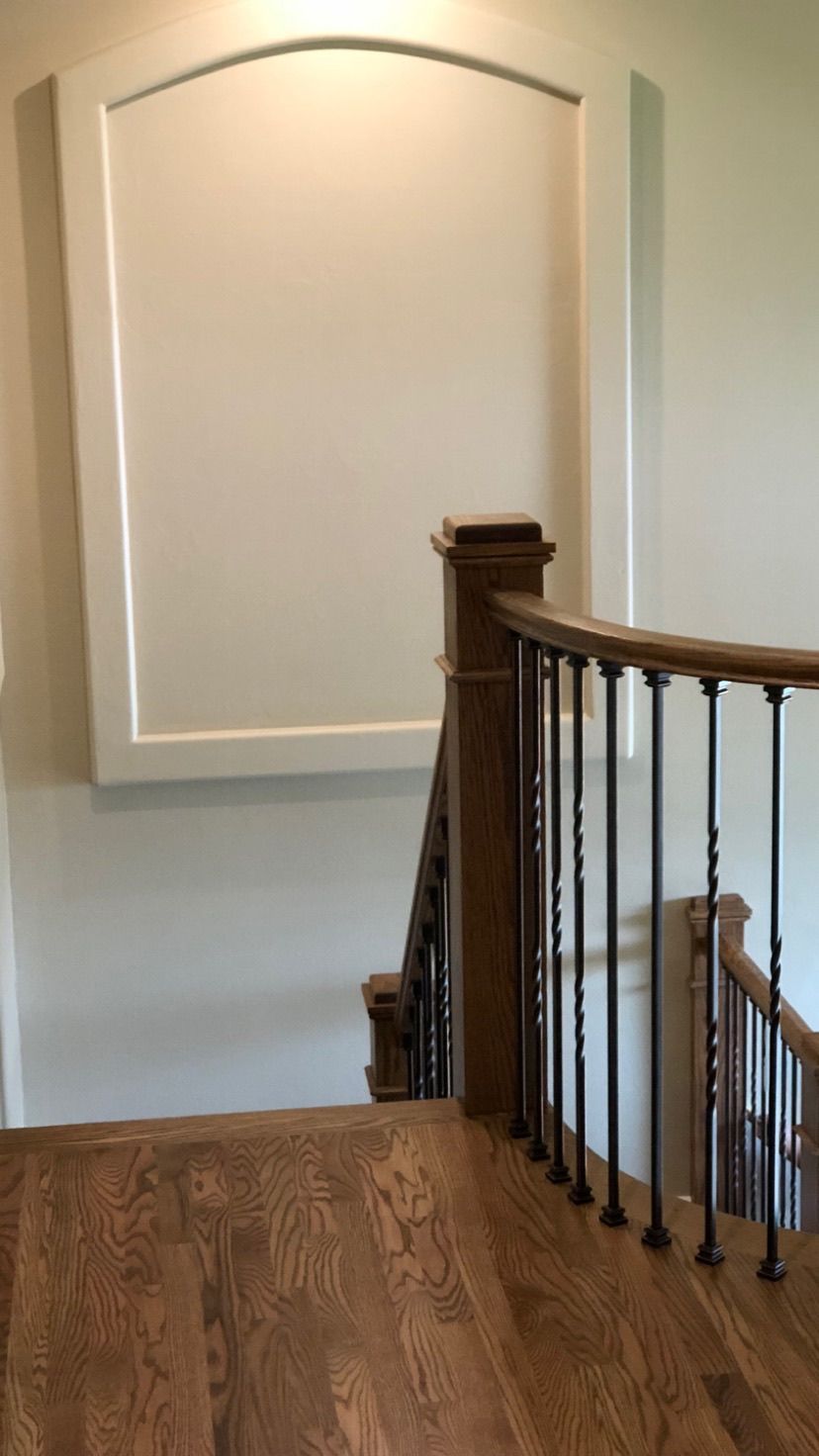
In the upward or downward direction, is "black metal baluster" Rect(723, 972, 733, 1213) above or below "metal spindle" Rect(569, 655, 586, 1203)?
below

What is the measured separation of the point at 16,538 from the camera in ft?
13.6

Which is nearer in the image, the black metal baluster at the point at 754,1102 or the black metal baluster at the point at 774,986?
the black metal baluster at the point at 774,986

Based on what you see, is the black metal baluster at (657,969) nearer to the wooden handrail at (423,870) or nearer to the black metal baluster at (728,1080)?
the wooden handrail at (423,870)

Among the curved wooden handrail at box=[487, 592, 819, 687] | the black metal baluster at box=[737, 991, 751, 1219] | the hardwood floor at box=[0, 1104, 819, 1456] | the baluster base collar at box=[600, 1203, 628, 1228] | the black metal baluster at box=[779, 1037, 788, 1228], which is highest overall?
the curved wooden handrail at box=[487, 592, 819, 687]

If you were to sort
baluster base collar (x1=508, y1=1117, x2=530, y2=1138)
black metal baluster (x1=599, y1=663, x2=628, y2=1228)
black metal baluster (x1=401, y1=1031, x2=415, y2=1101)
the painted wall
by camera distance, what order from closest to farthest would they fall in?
black metal baluster (x1=599, y1=663, x2=628, y2=1228) → baluster base collar (x1=508, y1=1117, x2=530, y2=1138) → black metal baluster (x1=401, y1=1031, x2=415, y2=1101) → the painted wall

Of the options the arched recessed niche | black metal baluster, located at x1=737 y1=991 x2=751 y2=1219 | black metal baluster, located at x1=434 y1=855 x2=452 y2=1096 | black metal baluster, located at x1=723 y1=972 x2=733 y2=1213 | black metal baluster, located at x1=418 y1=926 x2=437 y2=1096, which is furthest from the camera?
black metal baluster, located at x1=723 y1=972 x2=733 y2=1213

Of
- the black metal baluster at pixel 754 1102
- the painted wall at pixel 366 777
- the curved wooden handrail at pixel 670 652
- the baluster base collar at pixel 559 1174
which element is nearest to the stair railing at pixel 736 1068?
the black metal baluster at pixel 754 1102

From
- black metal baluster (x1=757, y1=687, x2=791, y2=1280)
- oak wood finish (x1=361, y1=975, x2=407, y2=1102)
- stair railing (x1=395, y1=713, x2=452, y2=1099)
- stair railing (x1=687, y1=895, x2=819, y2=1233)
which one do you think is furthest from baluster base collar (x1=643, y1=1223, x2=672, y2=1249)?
stair railing (x1=687, y1=895, x2=819, y2=1233)

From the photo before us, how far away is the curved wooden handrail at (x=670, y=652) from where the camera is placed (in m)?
1.72

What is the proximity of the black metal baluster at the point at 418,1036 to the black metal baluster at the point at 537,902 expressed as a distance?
816mm

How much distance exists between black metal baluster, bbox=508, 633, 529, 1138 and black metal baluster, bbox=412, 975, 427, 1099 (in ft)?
2.58

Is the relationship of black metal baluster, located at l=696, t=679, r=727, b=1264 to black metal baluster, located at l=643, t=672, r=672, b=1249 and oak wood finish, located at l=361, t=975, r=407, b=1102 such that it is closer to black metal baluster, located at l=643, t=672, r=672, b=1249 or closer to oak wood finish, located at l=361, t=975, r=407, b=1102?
black metal baluster, located at l=643, t=672, r=672, b=1249

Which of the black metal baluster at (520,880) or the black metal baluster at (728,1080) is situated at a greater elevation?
the black metal baluster at (520,880)

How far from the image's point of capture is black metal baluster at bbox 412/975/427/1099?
3.22 metres
